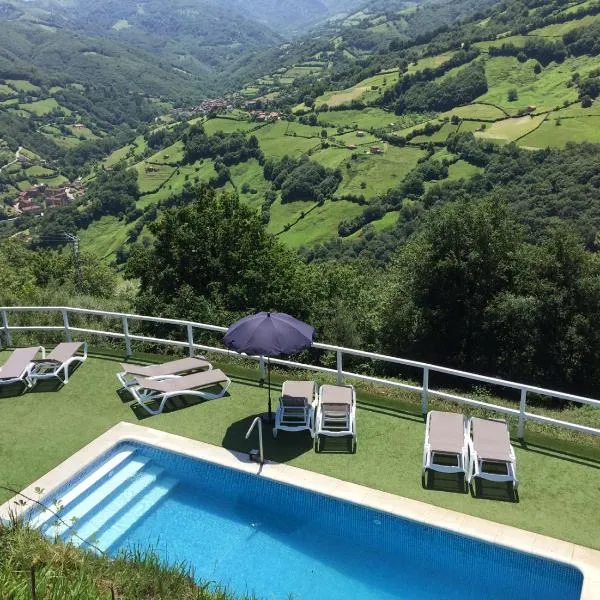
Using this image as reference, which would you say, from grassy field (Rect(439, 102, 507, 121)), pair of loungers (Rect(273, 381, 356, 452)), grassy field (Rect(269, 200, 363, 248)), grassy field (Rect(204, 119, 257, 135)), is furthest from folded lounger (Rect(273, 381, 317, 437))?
grassy field (Rect(204, 119, 257, 135))

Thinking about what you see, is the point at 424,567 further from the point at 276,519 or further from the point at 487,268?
the point at 487,268

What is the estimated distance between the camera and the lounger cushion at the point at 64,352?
35.6 ft

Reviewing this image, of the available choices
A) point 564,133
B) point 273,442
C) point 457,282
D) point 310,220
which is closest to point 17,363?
point 273,442

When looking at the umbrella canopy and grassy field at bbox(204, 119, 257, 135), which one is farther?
grassy field at bbox(204, 119, 257, 135)

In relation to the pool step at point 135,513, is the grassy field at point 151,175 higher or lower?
higher

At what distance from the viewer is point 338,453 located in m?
8.52

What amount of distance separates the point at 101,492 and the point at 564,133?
123228mm

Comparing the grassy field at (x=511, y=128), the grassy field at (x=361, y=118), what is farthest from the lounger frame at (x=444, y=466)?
the grassy field at (x=361, y=118)

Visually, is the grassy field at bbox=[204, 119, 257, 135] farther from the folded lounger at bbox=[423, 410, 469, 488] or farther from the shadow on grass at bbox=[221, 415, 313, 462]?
the folded lounger at bbox=[423, 410, 469, 488]

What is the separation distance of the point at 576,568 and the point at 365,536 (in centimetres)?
239

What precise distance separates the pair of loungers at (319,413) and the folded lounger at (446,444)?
1.19 m

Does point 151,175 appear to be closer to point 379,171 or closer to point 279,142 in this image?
point 279,142

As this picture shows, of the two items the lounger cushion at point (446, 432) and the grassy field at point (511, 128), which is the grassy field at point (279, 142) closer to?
the grassy field at point (511, 128)

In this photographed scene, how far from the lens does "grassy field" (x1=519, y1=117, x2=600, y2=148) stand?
10794 centimetres
